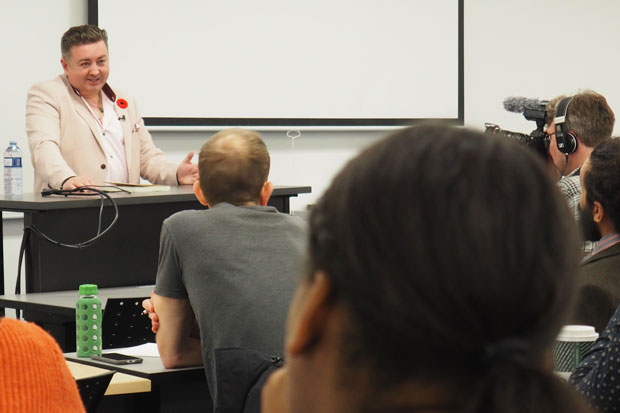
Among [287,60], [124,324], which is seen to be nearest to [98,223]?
[124,324]

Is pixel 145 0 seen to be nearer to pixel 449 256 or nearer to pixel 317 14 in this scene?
pixel 317 14

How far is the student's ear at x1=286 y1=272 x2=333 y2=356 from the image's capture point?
0.43 meters

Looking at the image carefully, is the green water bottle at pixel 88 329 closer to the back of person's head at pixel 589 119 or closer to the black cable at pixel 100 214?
the black cable at pixel 100 214

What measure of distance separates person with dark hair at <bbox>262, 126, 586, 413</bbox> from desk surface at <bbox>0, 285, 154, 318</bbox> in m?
2.63

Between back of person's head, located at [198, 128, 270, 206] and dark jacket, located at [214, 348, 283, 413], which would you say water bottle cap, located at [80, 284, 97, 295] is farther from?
dark jacket, located at [214, 348, 283, 413]

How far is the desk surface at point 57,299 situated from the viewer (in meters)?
3.01

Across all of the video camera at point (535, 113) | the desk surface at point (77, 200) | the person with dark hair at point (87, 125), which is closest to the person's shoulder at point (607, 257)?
the video camera at point (535, 113)

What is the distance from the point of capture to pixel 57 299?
10.5 ft

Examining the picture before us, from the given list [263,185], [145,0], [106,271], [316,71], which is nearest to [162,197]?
[106,271]

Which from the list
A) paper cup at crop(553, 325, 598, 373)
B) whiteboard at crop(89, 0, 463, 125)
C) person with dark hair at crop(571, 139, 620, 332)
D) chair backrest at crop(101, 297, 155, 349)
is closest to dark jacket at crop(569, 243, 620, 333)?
person with dark hair at crop(571, 139, 620, 332)

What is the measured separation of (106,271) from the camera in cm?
365

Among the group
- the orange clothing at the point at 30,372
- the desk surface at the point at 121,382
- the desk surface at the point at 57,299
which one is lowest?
the desk surface at the point at 121,382

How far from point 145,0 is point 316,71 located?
1.31 meters

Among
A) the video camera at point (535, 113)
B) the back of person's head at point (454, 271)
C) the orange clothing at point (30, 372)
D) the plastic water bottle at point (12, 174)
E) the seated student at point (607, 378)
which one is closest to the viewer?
the back of person's head at point (454, 271)
